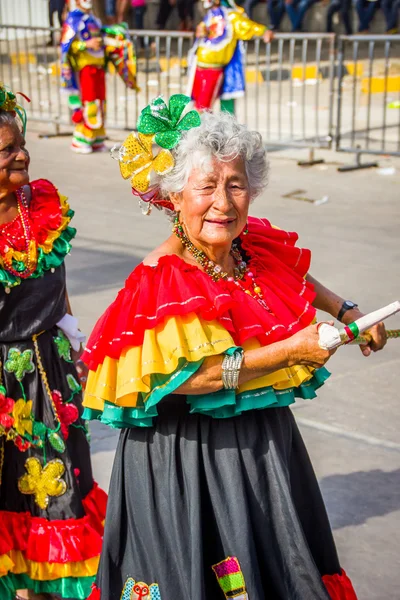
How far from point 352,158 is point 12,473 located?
8.64 meters

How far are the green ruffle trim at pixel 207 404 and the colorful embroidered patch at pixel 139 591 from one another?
1.50ft

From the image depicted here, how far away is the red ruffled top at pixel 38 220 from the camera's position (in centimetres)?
379

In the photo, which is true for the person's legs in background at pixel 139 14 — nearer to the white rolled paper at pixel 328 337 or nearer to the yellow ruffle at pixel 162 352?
the yellow ruffle at pixel 162 352

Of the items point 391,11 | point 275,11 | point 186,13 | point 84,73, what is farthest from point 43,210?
point 186,13

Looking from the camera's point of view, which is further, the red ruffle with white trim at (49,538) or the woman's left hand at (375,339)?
the red ruffle with white trim at (49,538)

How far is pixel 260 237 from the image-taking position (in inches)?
129

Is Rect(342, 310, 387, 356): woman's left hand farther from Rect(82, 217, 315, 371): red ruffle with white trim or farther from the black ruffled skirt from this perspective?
the black ruffled skirt

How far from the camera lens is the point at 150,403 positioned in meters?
2.81

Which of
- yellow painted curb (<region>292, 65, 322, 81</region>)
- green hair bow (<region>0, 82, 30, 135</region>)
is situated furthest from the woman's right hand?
yellow painted curb (<region>292, 65, 322, 81</region>)

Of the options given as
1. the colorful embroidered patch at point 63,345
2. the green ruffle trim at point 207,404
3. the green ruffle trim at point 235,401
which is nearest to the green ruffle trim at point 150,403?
the green ruffle trim at point 207,404

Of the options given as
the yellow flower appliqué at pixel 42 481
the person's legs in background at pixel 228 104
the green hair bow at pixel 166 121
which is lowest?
the person's legs in background at pixel 228 104

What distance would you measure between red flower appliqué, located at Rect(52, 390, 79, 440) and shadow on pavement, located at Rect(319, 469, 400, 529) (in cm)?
122

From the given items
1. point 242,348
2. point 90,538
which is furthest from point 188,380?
point 90,538

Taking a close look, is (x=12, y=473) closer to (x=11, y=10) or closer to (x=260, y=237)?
(x=260, y=237)
